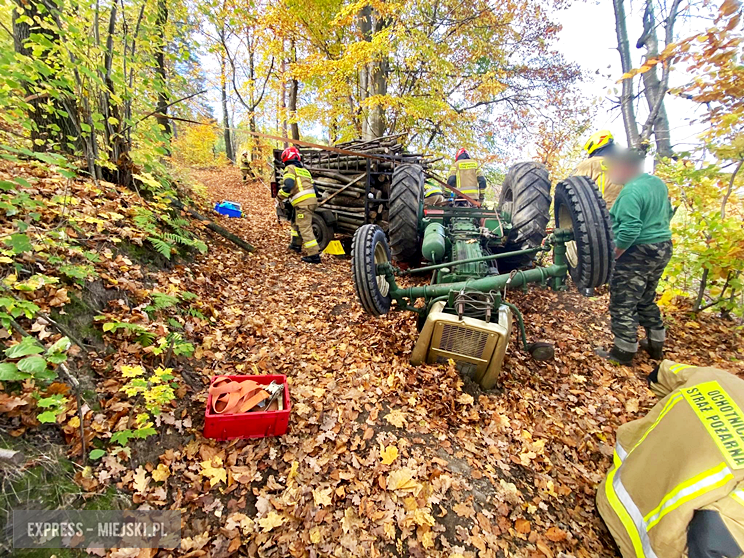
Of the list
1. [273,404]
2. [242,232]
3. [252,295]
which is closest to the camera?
[273,404]

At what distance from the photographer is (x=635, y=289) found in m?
4.00

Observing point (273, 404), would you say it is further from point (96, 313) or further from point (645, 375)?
point (645, 375)

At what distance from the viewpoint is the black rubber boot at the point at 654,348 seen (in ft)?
14.0

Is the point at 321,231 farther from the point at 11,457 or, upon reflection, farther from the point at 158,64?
the point at 11,457

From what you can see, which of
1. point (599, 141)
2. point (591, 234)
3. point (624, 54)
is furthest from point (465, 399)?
point (624, 54)

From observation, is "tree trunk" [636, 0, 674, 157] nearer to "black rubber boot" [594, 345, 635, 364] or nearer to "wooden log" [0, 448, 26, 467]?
"black rubber boot" [594, 345, 635, 364]

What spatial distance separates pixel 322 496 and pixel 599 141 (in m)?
5.19

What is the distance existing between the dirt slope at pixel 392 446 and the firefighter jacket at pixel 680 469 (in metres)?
0.43

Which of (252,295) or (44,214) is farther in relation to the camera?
(252,295)

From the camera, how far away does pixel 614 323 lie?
13.8ft

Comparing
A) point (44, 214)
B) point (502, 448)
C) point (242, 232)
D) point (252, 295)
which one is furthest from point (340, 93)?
point (502, 448)

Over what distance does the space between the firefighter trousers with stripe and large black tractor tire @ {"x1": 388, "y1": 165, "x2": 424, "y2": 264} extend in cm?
187

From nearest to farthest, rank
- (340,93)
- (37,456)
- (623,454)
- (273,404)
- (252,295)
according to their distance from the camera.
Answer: (37,456) < (623,454) < (273,404) < (252,295) < (340,93)

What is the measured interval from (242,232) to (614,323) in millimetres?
7100
